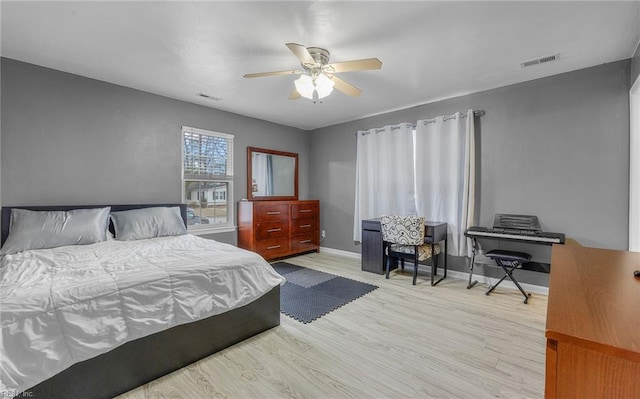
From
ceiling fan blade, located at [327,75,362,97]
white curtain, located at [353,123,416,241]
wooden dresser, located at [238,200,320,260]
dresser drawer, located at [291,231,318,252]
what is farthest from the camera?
dresser drawer, located at [291,231,318,252]

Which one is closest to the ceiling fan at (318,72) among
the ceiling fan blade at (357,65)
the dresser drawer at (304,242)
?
the ceiling fan blade at (357,65)

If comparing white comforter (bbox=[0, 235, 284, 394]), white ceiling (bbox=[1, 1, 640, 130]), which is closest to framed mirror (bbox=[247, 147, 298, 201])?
white ceiling (bbox=[1, 1, 640, 130])

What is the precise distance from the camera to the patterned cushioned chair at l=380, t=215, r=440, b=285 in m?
3.44

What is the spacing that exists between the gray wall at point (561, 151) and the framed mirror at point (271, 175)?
2728 millimetres

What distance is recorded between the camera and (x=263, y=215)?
4.45m

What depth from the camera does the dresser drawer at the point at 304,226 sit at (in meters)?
4.95

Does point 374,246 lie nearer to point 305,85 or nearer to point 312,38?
point 305,85

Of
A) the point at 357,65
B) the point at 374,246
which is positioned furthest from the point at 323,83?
the point at 374,246

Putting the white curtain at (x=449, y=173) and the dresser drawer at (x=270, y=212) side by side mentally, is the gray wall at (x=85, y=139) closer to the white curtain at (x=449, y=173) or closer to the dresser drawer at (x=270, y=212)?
the dresser drawer at (x=270, y=212)

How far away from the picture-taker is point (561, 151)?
122 inches

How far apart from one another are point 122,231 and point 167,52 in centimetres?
197

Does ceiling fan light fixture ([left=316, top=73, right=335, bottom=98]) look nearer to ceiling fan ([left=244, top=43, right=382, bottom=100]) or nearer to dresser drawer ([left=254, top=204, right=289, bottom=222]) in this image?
ceiling fan ([left=244, top=43, right=382, bottom=100])

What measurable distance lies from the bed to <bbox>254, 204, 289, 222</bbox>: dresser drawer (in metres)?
1.54

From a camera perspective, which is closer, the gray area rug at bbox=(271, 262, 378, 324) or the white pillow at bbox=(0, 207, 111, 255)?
the white pillow at bbox=(0, 207, 111, 255)
